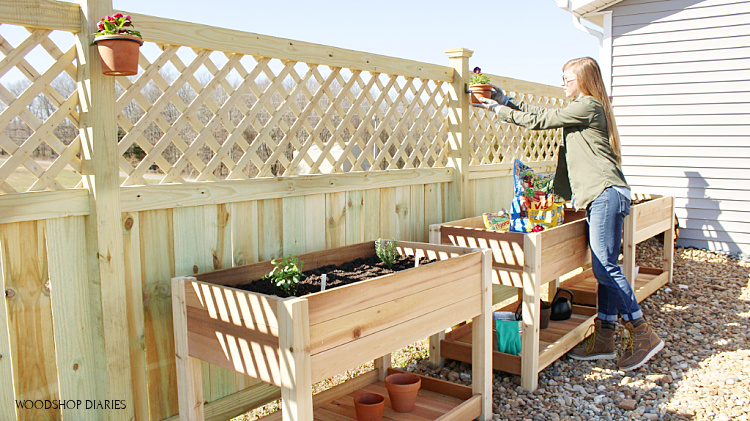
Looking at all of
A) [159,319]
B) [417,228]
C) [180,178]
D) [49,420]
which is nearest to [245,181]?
[180,178]

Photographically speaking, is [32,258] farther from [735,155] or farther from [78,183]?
[735,155]

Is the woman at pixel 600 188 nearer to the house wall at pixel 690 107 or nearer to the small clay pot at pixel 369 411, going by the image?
the small clay pot at pixel 369 411

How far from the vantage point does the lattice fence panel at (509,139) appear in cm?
423

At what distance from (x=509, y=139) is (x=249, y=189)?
2.84 metres

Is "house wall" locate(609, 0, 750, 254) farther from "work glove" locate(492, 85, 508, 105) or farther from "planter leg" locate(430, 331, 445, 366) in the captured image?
"planter leg" locate(430, 331, 445, 366)

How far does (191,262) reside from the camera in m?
2.38

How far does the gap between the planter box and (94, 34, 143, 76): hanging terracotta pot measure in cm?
76

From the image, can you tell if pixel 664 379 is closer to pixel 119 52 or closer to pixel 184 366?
pixel 184 366

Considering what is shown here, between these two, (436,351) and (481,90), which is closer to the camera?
(436,351)

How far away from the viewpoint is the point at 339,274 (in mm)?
2506

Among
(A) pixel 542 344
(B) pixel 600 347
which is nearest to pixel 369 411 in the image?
(A) pixel 542 344

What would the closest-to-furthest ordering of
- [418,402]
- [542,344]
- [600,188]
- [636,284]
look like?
[418,402] < [600,188] < [542,344] < [636,284]

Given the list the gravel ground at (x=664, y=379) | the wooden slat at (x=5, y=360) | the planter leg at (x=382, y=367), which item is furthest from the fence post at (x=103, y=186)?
the gravel ground at (x=664, y=379)

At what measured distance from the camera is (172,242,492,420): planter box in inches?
70.4
